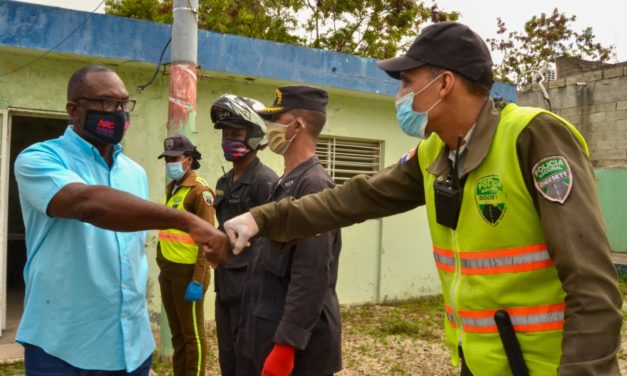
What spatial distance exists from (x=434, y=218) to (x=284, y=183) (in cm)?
121

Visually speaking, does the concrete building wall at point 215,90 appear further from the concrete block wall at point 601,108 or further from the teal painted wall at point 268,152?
the concrete block wall at point 601,108

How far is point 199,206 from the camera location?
15.9ft

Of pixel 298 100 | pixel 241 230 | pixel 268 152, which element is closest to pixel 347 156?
pixel 268 152

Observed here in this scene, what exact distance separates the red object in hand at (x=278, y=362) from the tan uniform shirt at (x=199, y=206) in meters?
2.12

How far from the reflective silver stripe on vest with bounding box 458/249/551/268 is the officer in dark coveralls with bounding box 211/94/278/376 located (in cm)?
187

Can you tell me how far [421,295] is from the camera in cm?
924

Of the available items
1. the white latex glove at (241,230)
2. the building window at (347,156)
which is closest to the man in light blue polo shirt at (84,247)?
the white latex glove at (241,230)

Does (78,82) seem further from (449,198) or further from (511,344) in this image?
(511,344)

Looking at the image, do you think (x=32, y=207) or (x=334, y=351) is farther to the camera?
(x=334, y=351)

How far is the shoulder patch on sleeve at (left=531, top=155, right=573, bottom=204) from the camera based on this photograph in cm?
163

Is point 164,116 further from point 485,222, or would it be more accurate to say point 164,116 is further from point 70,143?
point 485,222

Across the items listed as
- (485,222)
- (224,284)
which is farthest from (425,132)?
(224,284)

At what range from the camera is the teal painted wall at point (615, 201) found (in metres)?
12.7

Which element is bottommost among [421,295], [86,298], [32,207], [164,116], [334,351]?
[421,295]
